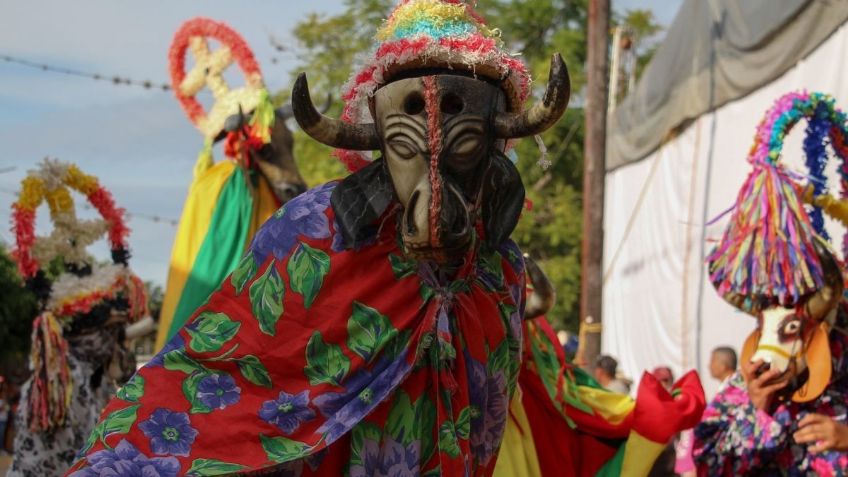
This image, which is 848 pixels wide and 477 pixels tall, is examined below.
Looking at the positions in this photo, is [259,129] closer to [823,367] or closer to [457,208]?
[823,367]

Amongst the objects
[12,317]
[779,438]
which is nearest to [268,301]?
[779,438]

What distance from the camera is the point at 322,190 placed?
3.52 metres

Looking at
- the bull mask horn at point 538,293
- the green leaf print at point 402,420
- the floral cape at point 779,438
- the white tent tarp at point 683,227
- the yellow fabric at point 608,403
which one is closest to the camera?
the green leaf print at point 402,420

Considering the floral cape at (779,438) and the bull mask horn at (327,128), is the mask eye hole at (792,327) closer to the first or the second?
the floral cape at (779,438)

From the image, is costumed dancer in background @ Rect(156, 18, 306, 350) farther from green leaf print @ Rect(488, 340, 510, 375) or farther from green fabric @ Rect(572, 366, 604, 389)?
green leaf print @ Rect(488, 340, 510, 375)

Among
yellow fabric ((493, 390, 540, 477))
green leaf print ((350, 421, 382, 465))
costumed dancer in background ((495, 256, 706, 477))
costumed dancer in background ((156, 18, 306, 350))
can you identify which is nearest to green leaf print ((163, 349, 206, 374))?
green leaf print ((350, 421, 382, 465))

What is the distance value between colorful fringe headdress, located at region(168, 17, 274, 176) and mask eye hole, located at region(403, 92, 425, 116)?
3.93 metres

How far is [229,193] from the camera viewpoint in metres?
7.25

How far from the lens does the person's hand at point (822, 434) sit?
520 centimetres

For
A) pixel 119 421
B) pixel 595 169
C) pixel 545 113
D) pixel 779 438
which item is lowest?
pixel 779 438

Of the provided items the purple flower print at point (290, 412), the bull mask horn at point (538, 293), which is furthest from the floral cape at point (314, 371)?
the bull mask horn at point (538, 293)

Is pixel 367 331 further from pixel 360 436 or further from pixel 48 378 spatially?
pixel 48 378

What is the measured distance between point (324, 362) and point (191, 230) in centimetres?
412

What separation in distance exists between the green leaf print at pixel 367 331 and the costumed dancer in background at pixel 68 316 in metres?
3.12
